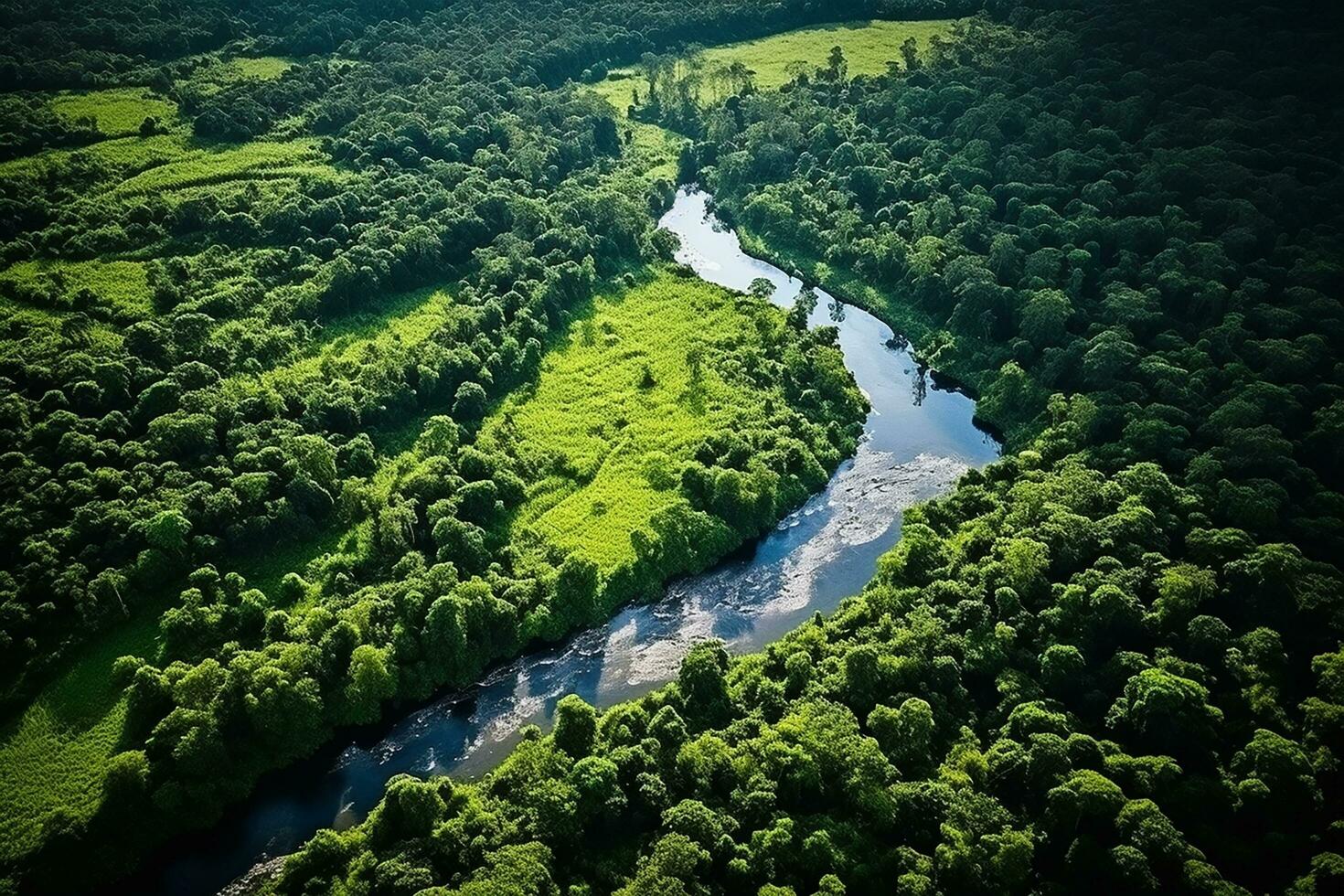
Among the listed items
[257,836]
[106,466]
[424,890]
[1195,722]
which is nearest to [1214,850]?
[1195,722]

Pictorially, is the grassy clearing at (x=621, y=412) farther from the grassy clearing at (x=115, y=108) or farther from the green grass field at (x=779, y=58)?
the grassy clearing at (x=115, y=108)

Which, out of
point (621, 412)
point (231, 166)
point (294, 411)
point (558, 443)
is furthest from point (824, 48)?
point (294, 411)

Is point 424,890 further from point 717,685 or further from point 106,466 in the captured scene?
point 106,466

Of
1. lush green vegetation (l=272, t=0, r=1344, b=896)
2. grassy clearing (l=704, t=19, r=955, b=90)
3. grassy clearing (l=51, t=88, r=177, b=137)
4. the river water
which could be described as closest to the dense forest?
lush green vegetation (l=272, t=0, r=1344, b=896)

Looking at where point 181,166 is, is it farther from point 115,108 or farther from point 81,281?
point 81,281

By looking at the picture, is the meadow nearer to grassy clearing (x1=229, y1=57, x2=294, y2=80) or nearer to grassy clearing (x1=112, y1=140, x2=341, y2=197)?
grassy clearing (x1=112, y1=140, x2=341, y2=197)

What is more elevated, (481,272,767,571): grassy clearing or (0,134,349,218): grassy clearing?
(0,134,349,218): grassy clearing
